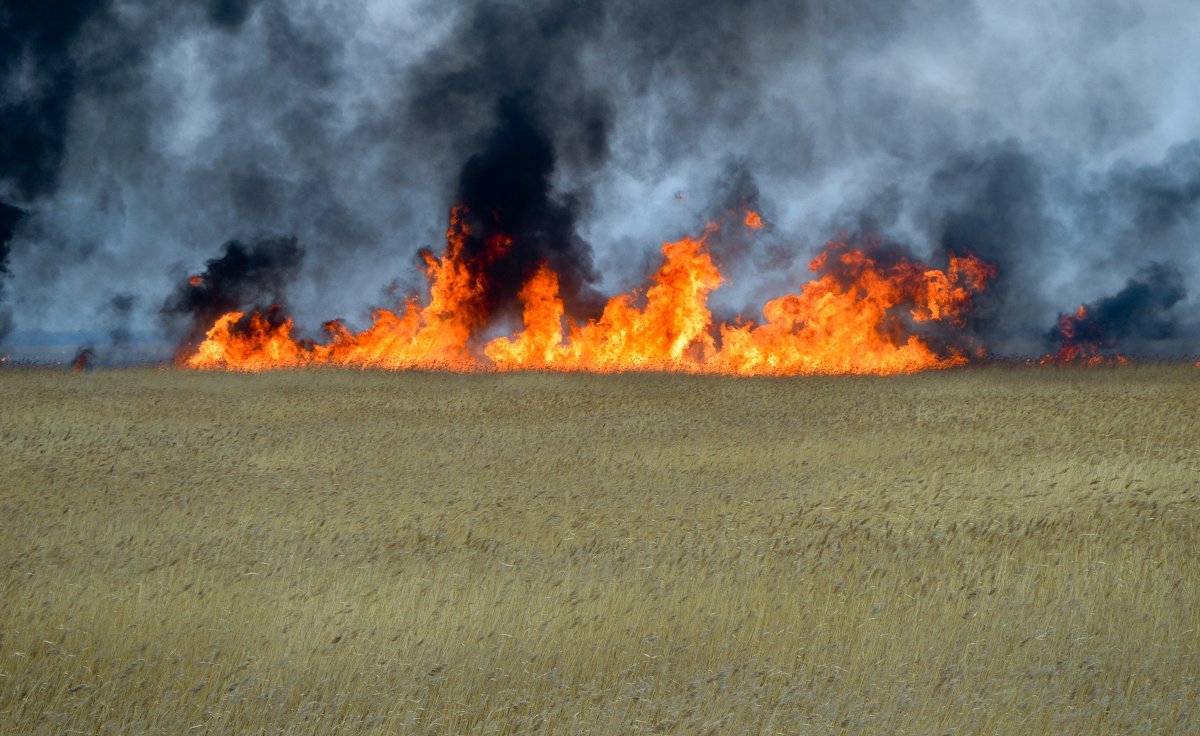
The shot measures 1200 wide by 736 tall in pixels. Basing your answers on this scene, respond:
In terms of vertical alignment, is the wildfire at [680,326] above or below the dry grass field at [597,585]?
above

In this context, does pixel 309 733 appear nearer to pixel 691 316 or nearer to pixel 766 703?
pixel 766 703

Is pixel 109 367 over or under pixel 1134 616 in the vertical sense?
over

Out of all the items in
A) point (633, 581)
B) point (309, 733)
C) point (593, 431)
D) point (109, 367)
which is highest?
point (109, 367)

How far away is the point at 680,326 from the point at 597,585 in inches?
1107

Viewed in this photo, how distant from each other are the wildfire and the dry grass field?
58.3 feet

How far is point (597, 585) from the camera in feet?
26.6

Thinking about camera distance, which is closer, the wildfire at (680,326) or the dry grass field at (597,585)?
the dry grass field at (597,585)

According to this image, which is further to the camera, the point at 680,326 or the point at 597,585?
the point at 680,326

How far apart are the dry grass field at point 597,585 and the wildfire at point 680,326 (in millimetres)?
17760

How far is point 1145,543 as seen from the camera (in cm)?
976

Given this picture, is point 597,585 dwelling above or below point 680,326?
below

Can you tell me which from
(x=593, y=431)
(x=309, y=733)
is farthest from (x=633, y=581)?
(x=593, y=431)

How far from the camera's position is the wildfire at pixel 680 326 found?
35562mm

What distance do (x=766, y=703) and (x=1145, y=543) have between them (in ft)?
19.0
